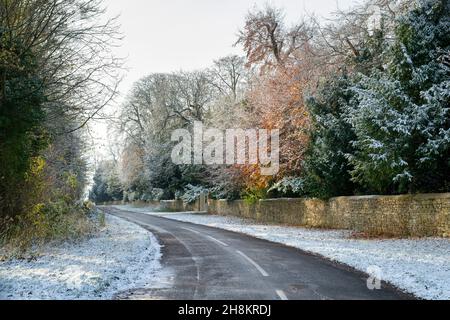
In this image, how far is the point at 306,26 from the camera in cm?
3597

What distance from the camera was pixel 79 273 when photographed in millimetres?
10938

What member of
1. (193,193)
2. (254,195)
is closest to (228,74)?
(193,193)

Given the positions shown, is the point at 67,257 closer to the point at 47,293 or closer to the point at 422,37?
the point at 47,293

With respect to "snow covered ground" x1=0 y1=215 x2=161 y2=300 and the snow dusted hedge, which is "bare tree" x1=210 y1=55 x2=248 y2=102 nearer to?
the snow dusted hedge

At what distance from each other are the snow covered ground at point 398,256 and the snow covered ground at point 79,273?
564 centimetres

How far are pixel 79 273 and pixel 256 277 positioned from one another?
4.17 m

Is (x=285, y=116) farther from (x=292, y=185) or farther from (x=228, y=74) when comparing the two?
(x=228, y=74)

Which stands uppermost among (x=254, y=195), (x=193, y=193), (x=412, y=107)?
(x=412, y=107)

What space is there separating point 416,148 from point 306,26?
19.9 m

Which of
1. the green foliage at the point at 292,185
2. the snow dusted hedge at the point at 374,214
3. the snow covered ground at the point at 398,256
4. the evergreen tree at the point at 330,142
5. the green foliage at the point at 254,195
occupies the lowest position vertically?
the snow covered ground at the point at 398,256

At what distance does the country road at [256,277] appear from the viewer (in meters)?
8.98

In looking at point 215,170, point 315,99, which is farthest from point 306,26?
point 215,170

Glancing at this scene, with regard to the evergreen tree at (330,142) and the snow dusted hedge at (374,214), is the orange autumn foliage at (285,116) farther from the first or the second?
the snow dusted hedge at (374,214)

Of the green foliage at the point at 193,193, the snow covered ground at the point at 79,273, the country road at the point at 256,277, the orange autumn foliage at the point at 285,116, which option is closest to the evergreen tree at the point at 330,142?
the orange autumn foliage at the point at 285,116
